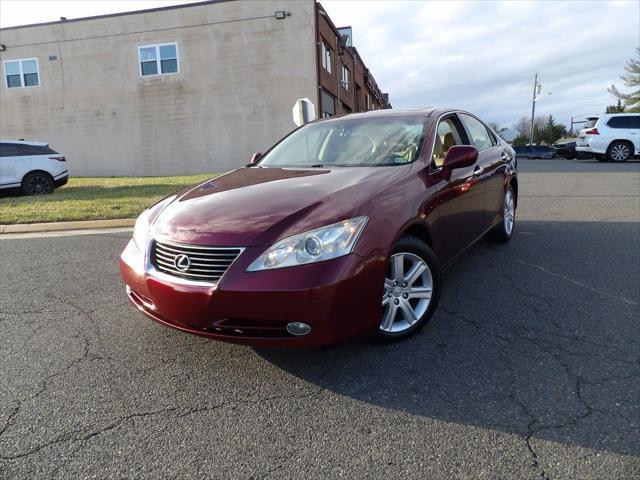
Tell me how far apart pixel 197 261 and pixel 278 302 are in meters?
0.52

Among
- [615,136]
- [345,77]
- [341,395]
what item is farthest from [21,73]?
[615,136]

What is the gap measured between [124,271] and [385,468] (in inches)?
77.0

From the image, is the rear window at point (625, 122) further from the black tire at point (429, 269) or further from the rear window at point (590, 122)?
the black tire at point (429, 269)

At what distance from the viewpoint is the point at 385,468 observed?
6.31ft

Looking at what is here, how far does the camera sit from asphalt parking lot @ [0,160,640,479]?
1.97 metres

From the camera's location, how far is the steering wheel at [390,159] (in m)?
3.42

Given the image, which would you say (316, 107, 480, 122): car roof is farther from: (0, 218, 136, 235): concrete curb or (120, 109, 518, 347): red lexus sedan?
(0, 218, 136, 235): concrete curb

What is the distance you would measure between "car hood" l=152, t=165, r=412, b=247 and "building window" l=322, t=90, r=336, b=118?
62.4 ft

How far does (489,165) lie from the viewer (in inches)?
A: 179

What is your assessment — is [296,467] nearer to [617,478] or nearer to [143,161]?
[617,478]

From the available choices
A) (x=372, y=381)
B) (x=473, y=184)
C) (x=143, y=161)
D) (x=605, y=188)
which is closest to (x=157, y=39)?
(x=143, y=161)

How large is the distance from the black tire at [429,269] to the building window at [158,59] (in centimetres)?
2098

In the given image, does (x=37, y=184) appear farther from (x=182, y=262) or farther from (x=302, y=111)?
(x=182, y=262)

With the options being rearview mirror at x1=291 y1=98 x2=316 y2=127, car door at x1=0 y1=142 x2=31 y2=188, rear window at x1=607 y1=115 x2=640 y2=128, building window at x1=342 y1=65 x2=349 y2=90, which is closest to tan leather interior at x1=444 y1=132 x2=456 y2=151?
rearview mirror at x1=291 y1=98 x2=316 y2=127
